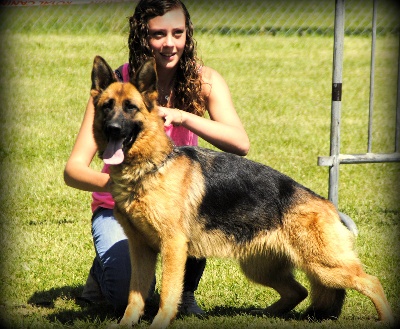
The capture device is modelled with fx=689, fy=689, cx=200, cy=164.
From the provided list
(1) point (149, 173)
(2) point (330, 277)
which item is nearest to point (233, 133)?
(1) point (149, 173)

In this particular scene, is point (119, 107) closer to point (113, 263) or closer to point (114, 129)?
point (114, 129)

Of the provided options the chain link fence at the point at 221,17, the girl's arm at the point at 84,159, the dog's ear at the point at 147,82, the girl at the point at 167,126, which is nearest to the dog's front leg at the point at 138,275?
the girl at the point at 167,126

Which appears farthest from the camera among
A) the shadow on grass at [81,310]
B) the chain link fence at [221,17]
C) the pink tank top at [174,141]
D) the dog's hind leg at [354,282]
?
the chain link fence at [221,17]

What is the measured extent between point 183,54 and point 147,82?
2.62 ft

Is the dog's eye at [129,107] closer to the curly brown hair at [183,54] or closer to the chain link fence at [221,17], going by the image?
the curly brown hair at [183,54]

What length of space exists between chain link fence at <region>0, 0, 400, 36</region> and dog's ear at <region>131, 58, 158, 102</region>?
963cm

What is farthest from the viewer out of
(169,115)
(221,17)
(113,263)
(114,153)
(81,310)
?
(221,17)

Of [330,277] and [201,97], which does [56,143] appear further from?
[330,277]

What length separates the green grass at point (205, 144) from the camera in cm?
472

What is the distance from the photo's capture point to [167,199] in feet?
12.6

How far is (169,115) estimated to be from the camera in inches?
157

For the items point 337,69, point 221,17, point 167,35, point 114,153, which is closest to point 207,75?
point 167,35

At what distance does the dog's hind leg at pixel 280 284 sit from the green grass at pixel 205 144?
169 mm

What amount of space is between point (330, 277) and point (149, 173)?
122 cm
